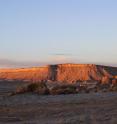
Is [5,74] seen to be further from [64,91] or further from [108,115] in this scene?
[108,115]

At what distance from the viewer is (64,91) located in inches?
2009

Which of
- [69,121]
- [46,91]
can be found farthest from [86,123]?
[46,91]

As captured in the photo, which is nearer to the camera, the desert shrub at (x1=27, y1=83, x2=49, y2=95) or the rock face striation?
the desert shrub at (x1=27, y1=83, x2=49, y2=95)

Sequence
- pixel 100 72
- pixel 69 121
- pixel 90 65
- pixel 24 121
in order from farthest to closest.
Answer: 1. pixel 90 65
2. pixel 100 72
3. pixel 24 121
4. pixel 69 121

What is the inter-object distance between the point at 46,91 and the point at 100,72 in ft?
378

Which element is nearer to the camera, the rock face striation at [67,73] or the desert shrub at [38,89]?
the desert shrub at [38,89]

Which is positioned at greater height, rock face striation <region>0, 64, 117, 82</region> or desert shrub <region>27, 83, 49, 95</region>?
rock face striation <region>0, 64, 117, 82</region>

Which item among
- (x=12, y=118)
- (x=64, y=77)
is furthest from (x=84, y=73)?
(x=12, y=118)

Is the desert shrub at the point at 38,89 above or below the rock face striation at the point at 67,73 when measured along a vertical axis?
below

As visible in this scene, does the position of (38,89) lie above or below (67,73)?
below

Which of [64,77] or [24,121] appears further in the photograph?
[64,77]

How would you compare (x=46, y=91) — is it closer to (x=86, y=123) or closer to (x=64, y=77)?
(x=86, y=123)

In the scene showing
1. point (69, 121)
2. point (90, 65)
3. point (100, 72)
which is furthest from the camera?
point (90, 65)

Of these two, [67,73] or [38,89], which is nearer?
[38,89]
